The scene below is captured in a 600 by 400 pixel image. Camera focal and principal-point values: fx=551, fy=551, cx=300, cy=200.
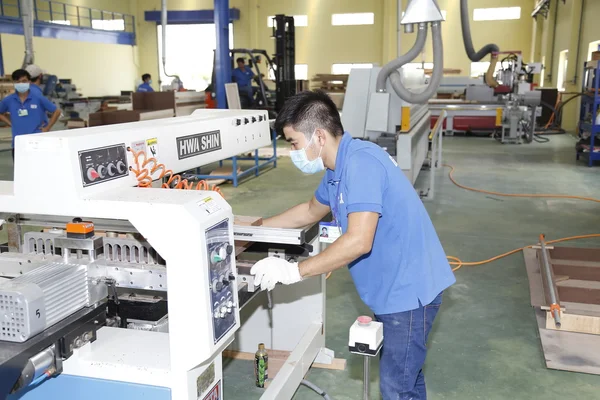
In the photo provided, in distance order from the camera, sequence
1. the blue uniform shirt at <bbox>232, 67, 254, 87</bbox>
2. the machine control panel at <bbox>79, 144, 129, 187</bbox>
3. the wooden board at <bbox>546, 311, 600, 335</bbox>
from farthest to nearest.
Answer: the blue uniform shirt at <bbox>232, 67, 254, 87</bbox> < the wooden board at <bbox>546, 311, 600, 335</bbox> < the machine control panel at <bbox>79, 144, 129, 187</bbox>

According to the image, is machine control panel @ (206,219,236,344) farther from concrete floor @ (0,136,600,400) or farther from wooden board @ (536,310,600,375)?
wooden board @ (536,310,600,375)

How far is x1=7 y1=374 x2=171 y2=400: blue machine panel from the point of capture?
1.56m

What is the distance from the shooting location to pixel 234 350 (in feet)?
10.8

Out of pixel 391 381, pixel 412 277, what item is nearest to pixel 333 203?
pixel 412 277

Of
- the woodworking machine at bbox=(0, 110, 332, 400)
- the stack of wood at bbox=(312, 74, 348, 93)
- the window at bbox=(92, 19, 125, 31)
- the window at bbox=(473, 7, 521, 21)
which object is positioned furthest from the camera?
the window at bbox=(92, 19, 125, 31)

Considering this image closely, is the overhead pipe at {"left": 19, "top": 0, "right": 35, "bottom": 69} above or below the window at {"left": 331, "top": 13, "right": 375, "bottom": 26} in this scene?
below

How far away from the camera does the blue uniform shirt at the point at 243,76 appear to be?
34.9 feet

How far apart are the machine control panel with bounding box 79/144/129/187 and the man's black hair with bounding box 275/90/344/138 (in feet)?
1.86

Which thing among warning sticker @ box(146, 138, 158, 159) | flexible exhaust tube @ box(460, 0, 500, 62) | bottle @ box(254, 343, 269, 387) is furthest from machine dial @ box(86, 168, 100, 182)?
flexible exhaust tube @ box(460, 0, 500, 62)

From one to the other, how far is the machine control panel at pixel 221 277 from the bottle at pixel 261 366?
1.30 metres

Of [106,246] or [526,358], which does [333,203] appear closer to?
[106,246]

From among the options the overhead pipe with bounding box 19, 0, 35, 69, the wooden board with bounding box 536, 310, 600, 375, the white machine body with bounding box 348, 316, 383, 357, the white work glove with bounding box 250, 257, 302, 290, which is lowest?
the wooden board with bounding box 536, 310, 600, 375

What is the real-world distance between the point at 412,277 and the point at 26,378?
1.22m

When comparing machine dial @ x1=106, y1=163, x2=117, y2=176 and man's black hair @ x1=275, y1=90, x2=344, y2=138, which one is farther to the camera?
man's black hair @ x1=275, y1=90, x2=344, y2=138
